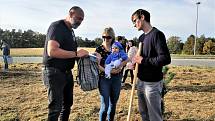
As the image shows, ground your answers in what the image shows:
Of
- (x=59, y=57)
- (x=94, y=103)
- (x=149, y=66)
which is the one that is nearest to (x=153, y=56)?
(x=149, y=66)

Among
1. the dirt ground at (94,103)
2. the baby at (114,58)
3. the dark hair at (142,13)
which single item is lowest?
the dirt ground at (94,103)

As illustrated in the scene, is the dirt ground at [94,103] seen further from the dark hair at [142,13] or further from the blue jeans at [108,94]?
the dark hair at [142,13]

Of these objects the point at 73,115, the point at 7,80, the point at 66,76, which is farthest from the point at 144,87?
the point at 7,80

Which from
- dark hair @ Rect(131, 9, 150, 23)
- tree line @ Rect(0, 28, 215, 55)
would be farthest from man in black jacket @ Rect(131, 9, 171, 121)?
tree line @ Rect(0, 28, 215, 55)

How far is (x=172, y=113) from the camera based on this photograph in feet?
23.6

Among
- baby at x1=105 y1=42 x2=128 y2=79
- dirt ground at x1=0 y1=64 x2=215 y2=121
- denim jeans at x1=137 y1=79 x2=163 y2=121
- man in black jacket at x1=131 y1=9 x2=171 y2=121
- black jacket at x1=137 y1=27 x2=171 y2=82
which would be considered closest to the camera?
black jacket at x1=137 y1=27 x2=171 y2=82

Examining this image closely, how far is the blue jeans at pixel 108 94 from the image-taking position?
5.63m

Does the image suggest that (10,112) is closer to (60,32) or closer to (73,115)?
(73,115)

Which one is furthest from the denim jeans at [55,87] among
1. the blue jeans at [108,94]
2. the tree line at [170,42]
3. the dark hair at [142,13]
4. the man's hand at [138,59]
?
the tree line at [170,42]

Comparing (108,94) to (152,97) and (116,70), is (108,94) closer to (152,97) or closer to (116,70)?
(116,70)

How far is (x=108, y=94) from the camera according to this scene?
5656mm

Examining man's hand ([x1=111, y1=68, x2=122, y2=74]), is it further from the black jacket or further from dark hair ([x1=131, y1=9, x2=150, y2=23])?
dark hair ([x1=131, y1=9, x2=150, y2=23])

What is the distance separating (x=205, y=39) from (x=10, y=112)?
52.2m

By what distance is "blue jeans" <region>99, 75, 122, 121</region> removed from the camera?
5.63m
